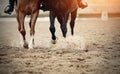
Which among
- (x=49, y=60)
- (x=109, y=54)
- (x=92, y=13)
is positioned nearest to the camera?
(x=49, y=60)

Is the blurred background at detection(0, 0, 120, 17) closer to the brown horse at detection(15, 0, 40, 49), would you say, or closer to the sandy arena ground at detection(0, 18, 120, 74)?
the sandy arena ground at detection(0, 18, 120, 74)

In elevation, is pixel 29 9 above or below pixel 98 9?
above

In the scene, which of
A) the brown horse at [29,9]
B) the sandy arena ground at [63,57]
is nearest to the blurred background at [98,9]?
the sandy arena ground at [63,57]

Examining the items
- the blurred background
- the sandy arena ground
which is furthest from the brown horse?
the blurred background

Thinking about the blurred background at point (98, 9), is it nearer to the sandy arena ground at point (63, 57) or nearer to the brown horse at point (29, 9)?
the sandy arena ground at point (63, 57)

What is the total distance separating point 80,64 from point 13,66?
2.83 ft

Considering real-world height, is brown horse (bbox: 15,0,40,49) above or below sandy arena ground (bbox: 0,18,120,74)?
Result: above

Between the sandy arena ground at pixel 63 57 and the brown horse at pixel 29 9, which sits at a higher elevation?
the brown horse at pixel 29 9

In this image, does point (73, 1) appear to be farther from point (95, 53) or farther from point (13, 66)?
point (13, 66)

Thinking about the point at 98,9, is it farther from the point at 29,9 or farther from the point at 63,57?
the point at 63,57

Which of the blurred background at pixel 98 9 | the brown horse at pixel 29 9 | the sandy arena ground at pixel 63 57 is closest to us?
the sandy arena ground at pixel 63 57

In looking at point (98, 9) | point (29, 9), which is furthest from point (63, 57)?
point (98, 9)

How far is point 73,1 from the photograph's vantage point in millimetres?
7941

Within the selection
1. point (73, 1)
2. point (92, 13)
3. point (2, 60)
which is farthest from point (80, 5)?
point (92, 13)
